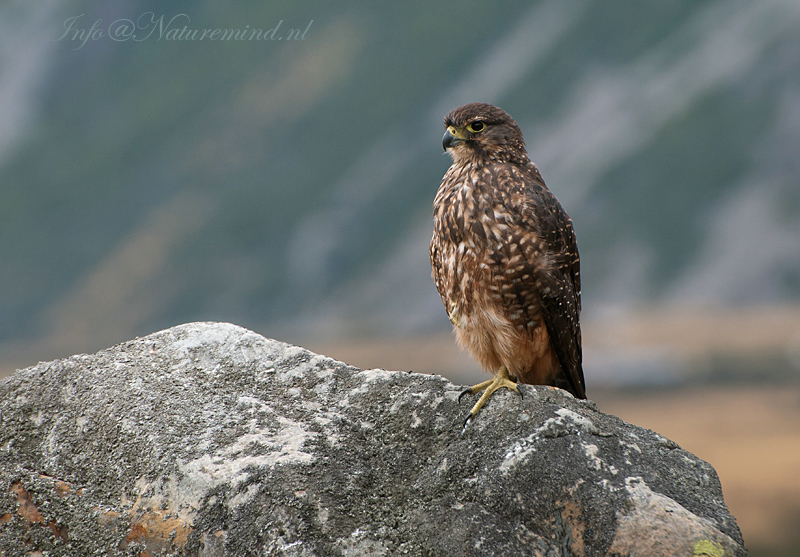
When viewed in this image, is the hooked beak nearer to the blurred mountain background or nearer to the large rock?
the large rock

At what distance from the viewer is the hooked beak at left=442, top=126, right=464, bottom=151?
549 cm

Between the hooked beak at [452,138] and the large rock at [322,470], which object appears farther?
the hooked beak at [452,138]

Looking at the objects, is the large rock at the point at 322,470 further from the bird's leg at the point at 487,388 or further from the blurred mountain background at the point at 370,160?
the blurred mountain background at the point at 370,160

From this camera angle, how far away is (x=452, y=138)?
5520 millimetres

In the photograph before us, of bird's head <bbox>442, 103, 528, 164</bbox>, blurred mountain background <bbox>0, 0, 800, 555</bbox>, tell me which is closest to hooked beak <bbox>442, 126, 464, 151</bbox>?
bird's head <bbox>442, 103, 528, 164</bbox>

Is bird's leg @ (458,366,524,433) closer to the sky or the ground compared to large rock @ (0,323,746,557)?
closer to the sky

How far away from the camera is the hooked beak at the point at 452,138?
18.0 feet

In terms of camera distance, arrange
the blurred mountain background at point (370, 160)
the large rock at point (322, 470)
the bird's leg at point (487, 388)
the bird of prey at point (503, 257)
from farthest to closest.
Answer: the blurred mountain background at point (370, 160)
the bird of prey at point (503, 257)
the bird's leg at point (487, 388)
the large rock at point (322, 470)

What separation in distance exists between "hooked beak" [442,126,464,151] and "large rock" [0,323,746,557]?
1734mm

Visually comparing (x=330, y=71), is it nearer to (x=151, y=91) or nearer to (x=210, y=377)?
(x=151, y=91)

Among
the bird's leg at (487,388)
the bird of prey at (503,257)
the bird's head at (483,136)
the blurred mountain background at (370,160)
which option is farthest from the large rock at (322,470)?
the blurred mountain background at (370,160)

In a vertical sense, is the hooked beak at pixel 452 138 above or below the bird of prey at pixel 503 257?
above

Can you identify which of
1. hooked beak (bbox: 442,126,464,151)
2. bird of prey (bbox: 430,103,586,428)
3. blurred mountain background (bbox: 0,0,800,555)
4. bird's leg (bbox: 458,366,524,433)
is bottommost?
bird's leg (bbox: 458,366,524,433)

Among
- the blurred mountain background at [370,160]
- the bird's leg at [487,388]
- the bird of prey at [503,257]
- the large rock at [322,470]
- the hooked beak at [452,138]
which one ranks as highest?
the blurred mountain background at [370,160]
